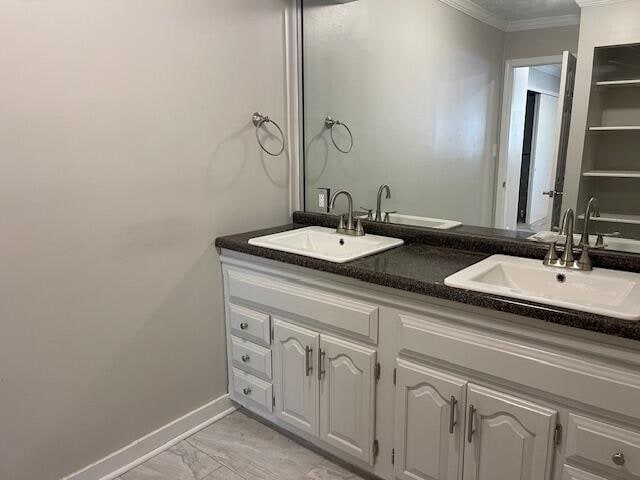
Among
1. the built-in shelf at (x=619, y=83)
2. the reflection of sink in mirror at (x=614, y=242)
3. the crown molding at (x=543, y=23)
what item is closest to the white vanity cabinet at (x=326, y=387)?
the reflection of sink in mirror at (x=614, y=242)

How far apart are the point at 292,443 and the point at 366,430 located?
513 mm

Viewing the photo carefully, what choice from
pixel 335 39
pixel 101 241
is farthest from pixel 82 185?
pixel 335 39

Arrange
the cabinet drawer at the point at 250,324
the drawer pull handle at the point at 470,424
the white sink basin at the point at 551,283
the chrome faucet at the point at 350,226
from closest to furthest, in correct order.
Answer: the white sink basin at the point at 551,283
the drawer pull handle at the point at 470,424
the cabinet drawer at the point at 250,324
the chrome faucet at the point at 350,226

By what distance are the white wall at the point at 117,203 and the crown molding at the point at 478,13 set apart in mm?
850

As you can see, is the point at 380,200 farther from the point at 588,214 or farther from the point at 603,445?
the point at 603,445

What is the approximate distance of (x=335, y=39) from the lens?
2502 millimetres

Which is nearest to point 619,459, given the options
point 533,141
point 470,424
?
point 470,424

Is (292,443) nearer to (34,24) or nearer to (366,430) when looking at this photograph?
(366,430)

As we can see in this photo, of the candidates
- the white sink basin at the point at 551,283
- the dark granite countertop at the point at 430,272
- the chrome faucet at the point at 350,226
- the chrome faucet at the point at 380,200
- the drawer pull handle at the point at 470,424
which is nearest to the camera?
the dark granite countertop at the point at 430,272

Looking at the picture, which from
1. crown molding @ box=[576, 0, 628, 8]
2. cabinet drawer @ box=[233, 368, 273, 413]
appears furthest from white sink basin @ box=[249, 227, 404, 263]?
crown molding @ box=[576, 0, 628, 8]

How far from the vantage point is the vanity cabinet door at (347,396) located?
177 centimetres

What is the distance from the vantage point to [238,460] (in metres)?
2.06

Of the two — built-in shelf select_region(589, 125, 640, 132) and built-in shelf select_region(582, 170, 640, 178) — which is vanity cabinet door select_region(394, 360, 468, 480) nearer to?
built-in shelf select_region(582, 170, 640, 178)

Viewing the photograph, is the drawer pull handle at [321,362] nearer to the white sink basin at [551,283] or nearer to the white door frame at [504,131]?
the white sink basin at [551,283]
